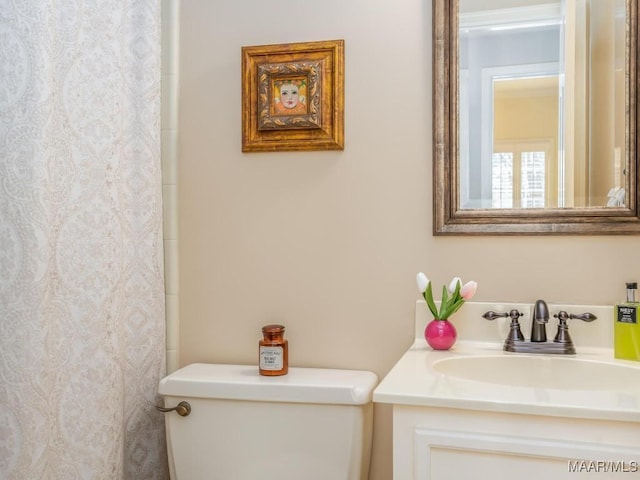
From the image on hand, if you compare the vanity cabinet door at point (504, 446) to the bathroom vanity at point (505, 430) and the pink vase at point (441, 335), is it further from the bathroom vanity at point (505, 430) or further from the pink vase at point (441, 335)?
the pink vase at point (441, 335)

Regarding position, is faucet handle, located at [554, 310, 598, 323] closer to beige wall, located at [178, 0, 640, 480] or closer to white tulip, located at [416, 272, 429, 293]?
beige wall, located at [178, 0, 640, 480]

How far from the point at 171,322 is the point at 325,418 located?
1.83ft

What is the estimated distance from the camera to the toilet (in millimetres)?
1410

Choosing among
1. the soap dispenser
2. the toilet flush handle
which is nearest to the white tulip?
the soap dispenser

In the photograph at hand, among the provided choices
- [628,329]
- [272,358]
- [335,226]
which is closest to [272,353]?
[272,358]

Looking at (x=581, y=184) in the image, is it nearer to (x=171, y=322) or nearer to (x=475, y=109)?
(x=475, y=109)

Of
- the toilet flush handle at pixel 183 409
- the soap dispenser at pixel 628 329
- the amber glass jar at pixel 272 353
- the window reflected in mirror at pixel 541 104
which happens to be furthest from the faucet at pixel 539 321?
the toilet flush handle at pixel 183 409

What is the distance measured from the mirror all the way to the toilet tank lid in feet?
1.47

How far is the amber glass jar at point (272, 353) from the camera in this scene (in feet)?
4.92

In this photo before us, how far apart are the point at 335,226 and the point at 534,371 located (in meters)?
0.61

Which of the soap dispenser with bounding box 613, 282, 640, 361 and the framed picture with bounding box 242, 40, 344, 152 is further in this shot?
the framed picture with bounding box 242, 40, 344, 152

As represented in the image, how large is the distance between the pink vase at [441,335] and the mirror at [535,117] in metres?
0.25

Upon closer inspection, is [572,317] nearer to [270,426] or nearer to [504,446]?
[504,446]

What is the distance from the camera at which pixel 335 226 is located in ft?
5.31
